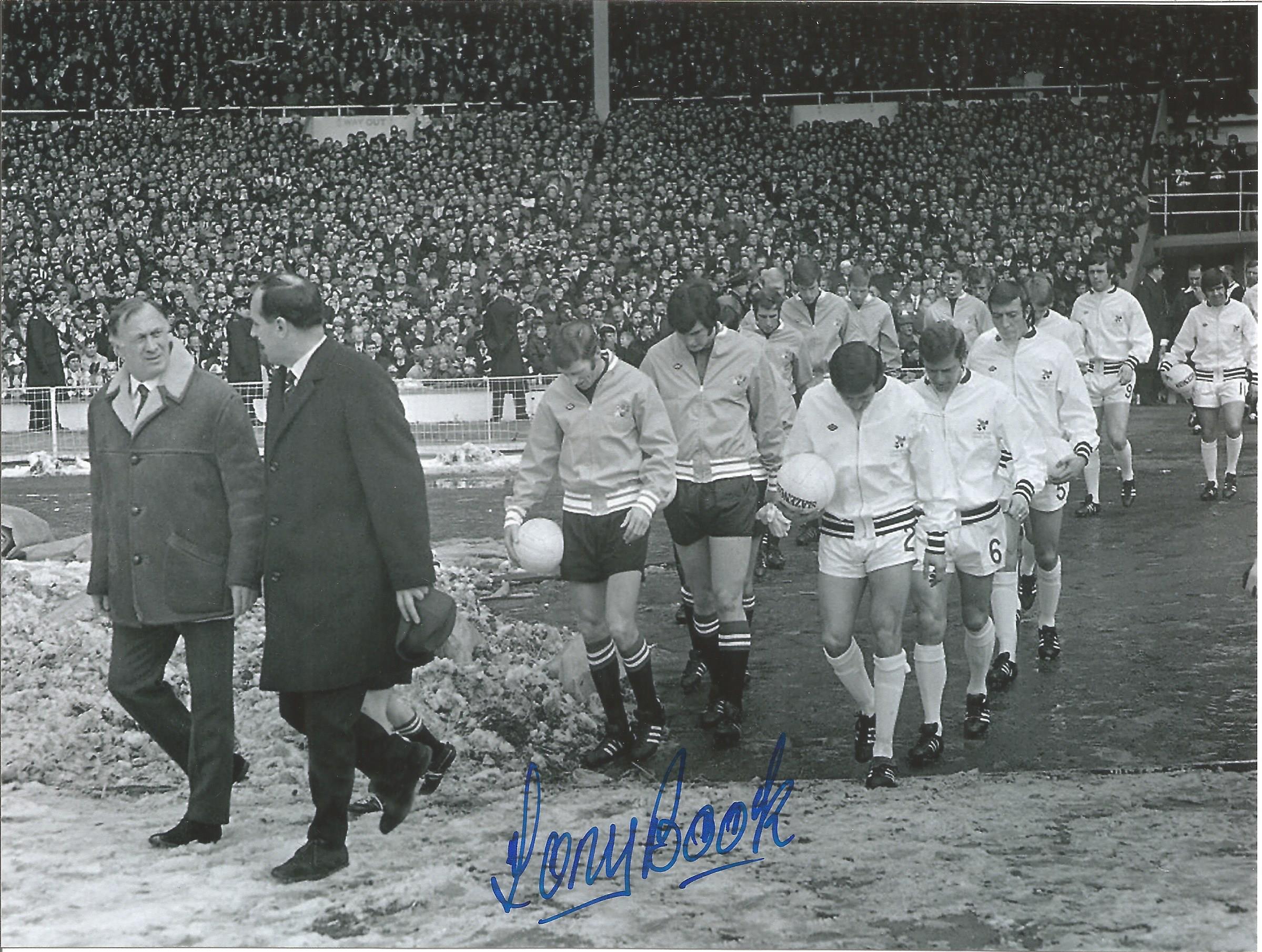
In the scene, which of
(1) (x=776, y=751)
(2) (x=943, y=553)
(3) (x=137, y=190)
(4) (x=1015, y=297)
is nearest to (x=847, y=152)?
(4) (x=1015, y=297)

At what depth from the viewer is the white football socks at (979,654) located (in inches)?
218

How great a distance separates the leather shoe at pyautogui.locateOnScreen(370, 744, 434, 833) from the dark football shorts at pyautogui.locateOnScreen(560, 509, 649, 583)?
876 mm

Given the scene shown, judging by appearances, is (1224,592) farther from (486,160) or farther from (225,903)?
(225,903)

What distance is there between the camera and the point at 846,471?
4906 millimetres

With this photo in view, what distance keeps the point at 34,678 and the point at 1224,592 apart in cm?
449

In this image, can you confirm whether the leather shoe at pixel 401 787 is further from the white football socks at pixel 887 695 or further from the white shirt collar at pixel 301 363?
the white football socks at pixel 887 695

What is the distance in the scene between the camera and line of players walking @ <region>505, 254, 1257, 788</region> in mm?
4965

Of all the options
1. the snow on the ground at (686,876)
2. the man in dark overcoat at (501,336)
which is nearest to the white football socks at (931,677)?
the snow on the ground at (686,876)

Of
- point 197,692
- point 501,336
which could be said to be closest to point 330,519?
point 197,692

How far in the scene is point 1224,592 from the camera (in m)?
5.99

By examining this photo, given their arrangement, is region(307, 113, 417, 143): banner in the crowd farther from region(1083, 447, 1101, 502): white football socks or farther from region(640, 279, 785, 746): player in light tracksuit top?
region(1083, 447, 1101, 502): white football socks

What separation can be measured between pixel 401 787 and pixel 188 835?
26.0 inches

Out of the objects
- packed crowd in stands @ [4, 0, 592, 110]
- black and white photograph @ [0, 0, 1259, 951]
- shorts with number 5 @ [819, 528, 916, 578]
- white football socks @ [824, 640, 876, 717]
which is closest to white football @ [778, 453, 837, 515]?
black and white photograph @ [0, 0, 1259, 951]

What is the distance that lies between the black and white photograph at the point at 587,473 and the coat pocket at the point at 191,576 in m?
0.01
